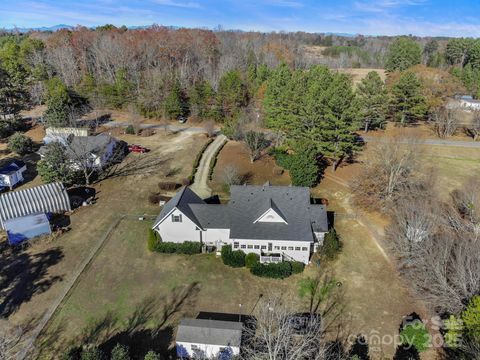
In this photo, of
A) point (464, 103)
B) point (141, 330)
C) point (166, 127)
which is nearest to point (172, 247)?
point (141, 330)

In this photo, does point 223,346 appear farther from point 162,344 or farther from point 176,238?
point 176,238

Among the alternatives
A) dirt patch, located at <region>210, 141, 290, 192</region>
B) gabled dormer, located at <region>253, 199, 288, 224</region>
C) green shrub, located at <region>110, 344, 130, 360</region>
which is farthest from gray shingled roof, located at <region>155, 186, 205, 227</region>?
green shrub, located at <region>110, 344, 130, 360</region>

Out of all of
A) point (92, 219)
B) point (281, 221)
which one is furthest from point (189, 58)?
point (281, 221)

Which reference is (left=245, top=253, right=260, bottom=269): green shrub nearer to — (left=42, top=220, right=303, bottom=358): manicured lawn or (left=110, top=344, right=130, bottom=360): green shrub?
(left=42, top=220, right=303, bottom=358): manicured lawn

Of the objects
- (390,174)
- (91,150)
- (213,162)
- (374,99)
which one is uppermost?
(374,99)

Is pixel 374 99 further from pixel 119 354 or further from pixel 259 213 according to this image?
pixel 119 354

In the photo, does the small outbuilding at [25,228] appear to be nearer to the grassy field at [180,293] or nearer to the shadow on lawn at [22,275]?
the shadow on lawn at [22,275]
